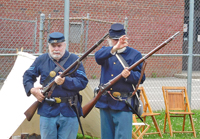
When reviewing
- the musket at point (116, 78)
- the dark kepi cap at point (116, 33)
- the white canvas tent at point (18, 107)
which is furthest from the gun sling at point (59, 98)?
the white canvas tent at point (18, 107)

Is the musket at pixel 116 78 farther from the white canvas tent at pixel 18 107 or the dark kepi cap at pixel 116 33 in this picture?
the white canvas tent at pixel 18 107

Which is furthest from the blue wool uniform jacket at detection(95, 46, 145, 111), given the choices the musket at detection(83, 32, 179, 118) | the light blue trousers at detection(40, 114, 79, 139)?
the light blue trousers at detection(40, 114, 79, 139)

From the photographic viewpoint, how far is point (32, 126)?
591 cm

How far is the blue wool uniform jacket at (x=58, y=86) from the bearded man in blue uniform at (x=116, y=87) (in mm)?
349

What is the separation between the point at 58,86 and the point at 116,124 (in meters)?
0.90

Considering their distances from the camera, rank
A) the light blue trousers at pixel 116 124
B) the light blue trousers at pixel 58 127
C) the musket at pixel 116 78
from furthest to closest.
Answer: the light blue trousers at pixel 116 124 → the musket at pixel 116 78 → the light blue trousers at pixel 58 127

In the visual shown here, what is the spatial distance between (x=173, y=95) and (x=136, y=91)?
2949mm

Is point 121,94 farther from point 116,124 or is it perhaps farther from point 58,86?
point 58,86

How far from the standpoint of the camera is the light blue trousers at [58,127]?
4.18 metres

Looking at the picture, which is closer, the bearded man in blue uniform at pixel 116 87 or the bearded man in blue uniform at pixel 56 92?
the bearded man in blue uniform at pixel 56 92

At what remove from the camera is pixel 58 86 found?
4.26 m

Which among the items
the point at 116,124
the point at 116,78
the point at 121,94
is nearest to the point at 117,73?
the point at 116,78

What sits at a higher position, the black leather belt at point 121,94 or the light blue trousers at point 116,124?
the black leather belt at point 121,94

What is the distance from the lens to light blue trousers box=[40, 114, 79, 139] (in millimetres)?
4181
